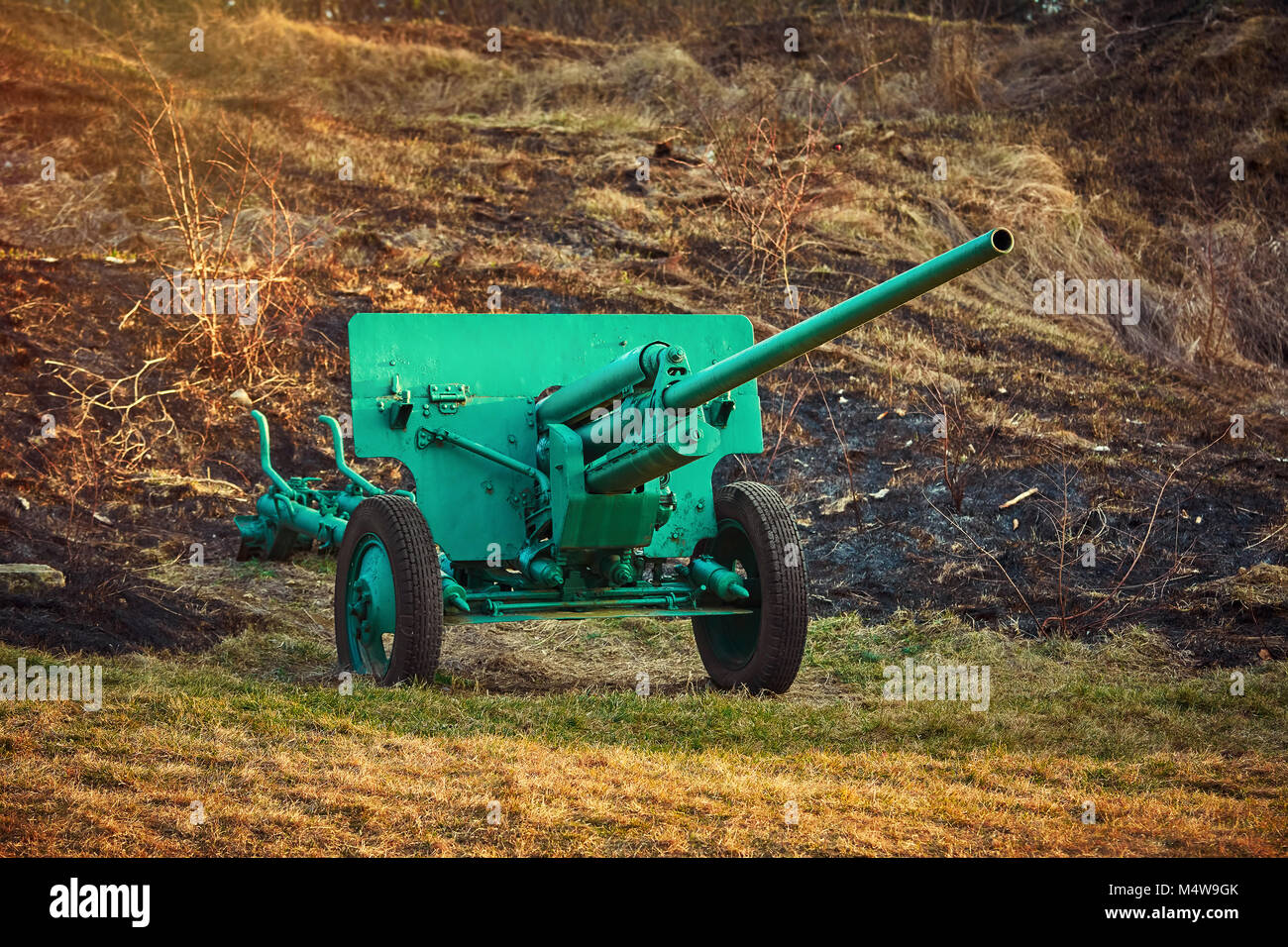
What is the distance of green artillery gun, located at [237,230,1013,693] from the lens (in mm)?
6586

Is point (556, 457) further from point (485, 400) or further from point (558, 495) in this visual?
point (485, 400)

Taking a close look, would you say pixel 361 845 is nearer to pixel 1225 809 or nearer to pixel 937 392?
pixel 1225 809

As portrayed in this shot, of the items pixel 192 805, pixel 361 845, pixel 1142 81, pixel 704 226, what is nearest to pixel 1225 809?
pixel 361 845

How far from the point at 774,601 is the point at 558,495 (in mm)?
1156

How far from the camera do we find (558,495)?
693 cm

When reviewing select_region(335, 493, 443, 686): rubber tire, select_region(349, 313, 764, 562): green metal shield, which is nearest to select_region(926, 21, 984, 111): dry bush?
select_region(349, 313, 764, 562): green metal shield

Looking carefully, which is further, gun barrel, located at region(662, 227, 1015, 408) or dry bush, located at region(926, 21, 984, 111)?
dry bush, located at region(926, 21, 984, 111)

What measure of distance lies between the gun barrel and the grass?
148 centimetres

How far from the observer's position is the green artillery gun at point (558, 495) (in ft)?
21.6

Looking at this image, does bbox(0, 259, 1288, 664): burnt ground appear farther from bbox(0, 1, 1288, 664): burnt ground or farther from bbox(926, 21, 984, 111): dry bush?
bbox(926, 21, 984, 111): dry bush

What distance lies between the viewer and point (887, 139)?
20.3 metres

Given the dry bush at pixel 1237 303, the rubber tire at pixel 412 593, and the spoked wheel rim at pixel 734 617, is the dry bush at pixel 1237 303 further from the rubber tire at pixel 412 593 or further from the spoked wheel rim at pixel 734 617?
the rubber tire at pixel 412 593

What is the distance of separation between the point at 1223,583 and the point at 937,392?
386 centimetres

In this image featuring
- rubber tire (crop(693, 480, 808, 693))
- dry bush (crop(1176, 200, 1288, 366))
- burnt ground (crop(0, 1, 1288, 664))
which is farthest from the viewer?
dry bush (crop(1176, 200, 1288, 366))
